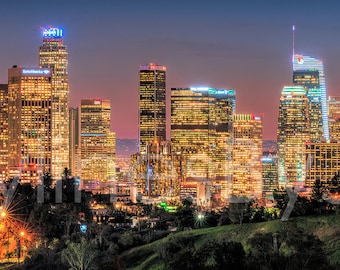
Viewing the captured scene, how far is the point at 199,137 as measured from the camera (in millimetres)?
182875

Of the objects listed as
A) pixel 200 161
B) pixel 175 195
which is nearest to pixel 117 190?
pixel 175 195

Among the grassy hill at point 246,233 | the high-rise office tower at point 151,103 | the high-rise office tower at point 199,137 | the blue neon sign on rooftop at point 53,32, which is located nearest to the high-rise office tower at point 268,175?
→ the high-rise office tower at point 199,137

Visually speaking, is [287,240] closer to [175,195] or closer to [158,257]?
[158,257]

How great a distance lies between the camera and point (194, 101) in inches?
7249

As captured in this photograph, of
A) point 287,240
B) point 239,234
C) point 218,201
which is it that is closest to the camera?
point 287,240

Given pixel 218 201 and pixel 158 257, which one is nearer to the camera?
pixel 158 257

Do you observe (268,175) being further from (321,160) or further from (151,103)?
(321,160)

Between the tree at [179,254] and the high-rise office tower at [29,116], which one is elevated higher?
the high-rise office tower at [29,116]

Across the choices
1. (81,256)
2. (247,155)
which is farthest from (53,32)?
(81,256)

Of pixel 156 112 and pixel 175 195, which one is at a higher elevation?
pixel 156 112

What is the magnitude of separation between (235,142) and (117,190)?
4406 centimetres

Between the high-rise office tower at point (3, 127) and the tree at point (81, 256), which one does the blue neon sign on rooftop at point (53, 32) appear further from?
the tree at point (81, 256)

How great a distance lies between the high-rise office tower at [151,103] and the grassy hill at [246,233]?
139m

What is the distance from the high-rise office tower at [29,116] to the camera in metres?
145
